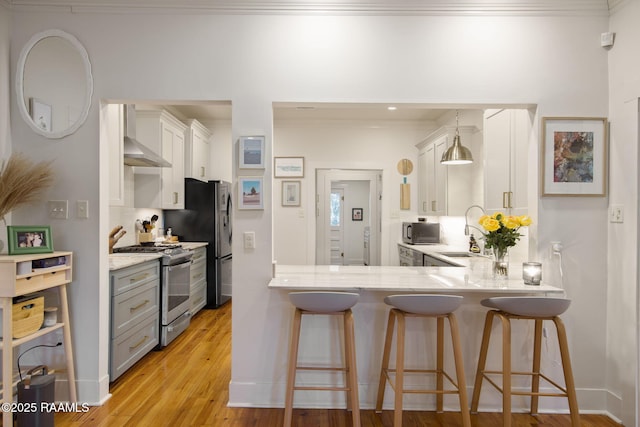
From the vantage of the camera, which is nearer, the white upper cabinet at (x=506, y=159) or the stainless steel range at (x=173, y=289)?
the white upper cabinet at (x=506, y=159)

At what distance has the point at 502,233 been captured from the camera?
2.35 m

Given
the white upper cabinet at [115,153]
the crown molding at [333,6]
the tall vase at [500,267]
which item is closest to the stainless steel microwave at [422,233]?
the tall vase at [500,267]

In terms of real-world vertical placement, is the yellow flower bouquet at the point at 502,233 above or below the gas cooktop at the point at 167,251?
above

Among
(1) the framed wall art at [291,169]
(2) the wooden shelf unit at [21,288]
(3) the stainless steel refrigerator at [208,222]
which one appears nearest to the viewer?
(2) the wooden shelf unit at [21,288]

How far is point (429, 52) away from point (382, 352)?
6.72 feet

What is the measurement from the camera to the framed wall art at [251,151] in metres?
2.42

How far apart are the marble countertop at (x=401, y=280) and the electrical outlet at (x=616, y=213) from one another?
610 millimetres

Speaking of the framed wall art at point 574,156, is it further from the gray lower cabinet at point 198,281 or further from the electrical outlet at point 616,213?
the gray lower cabinet at point 198,281

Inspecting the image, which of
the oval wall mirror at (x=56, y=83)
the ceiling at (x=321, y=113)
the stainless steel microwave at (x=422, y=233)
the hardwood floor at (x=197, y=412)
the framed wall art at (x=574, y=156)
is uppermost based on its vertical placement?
the ceiling at (x=321, y=113)

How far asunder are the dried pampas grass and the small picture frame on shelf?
0.47ft

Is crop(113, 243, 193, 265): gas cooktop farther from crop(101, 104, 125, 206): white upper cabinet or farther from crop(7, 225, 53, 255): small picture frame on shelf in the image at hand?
crop(7, 225, 53, 255): small picture frame on shelf

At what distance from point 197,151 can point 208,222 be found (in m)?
1.03

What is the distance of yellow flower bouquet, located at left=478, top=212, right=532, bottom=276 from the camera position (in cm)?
231

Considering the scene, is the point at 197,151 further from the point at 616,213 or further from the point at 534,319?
the point at 616,213
